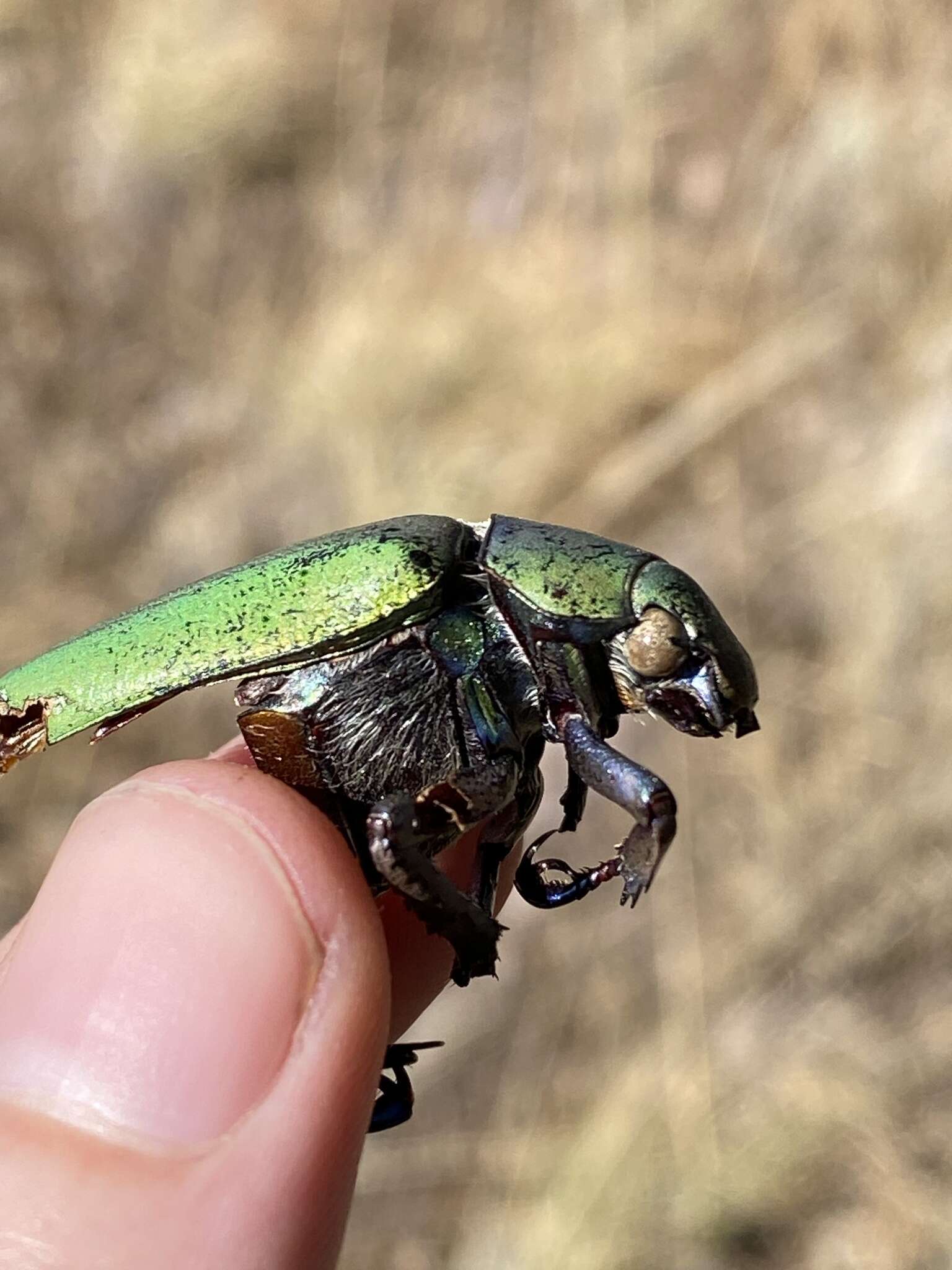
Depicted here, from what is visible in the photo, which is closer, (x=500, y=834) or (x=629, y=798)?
(x=629, y=798)

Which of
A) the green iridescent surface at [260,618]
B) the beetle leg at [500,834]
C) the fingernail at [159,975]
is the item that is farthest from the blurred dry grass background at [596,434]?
the green iridescent surface at [260,618]

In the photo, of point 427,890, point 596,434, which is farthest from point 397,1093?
point 596,434

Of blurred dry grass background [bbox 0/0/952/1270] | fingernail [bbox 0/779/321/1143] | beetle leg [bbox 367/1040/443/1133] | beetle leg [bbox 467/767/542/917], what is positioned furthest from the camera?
blurred dry grass background [bbox 0/0/952/1270]

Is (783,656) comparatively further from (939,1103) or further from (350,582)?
(350,582)

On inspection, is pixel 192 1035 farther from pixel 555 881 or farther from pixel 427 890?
pixel 555 881

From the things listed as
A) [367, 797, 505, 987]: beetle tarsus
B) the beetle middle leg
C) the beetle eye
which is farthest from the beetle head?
[367, 797, 505, 987]: beetle tarsus

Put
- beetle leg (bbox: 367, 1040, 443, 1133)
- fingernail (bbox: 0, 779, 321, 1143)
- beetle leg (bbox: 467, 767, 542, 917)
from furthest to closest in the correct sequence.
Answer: beetle leg (bbox: 367, 1040, 443, 1133) → beetle leg (bbox: 467, 767, 542, 917) → fingernail (bbox: 0, 779, 321, 1143)

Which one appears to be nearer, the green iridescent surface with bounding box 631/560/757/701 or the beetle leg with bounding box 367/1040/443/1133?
the green iridescent surface with bounding box 631/560/757/701

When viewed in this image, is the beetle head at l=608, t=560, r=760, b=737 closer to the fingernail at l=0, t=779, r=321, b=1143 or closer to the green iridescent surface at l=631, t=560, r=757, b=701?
the green iridescent surface at l=631, t=560, r=757, b=701
